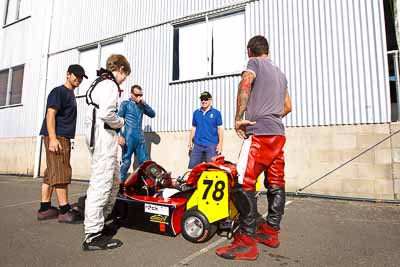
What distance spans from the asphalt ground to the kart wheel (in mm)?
96

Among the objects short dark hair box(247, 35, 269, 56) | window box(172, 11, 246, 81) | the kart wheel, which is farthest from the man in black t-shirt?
window box(172, 11, 246, 81)

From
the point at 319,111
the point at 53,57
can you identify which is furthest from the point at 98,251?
the point at 53,57

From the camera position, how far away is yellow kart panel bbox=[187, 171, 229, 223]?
2.89 meters

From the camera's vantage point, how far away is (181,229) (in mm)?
3072

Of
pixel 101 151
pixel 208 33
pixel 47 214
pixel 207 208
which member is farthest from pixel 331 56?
pixel 47 214

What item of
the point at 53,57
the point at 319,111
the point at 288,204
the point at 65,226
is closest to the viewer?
the point at 65,226

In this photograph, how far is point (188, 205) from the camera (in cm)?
309

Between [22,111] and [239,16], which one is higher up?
[239,16]

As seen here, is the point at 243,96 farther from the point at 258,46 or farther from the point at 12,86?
the point at 12,86

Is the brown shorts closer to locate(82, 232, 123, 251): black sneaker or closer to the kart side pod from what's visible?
locate(82, 232, 123, 251): black sneaker

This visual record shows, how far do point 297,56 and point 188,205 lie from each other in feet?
15.0

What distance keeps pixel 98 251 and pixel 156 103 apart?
18.1 feet

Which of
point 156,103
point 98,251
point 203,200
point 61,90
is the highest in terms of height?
point 156,103

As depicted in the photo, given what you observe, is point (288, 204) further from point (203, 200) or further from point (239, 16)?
point (239, 16)
